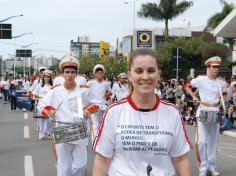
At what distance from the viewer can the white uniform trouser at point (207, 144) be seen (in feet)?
30.2

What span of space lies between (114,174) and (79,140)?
3.28m

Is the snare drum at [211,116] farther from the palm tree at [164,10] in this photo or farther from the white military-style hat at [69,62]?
the palm tree at [164,10]

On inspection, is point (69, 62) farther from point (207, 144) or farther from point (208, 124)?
point (207, 144)

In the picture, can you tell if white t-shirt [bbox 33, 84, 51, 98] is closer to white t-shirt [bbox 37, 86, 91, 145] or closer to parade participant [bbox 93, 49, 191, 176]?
white t-shirt [bbox 37, 86, 91, 145]

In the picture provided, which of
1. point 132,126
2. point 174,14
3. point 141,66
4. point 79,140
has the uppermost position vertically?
point 174,14

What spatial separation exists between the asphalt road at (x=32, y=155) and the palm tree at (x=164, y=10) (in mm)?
40602

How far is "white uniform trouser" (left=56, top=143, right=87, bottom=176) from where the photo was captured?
23.2 ft

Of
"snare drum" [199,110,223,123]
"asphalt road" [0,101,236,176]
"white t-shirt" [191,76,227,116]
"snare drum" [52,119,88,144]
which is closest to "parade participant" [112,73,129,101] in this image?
"asphalt road" [0,101,236,176]

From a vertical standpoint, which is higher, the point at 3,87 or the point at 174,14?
the point at 174,14

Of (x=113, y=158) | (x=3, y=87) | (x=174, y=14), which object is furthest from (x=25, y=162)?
(x=174, y=14)

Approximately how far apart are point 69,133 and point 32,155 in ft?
17.1

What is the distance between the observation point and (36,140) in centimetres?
1472

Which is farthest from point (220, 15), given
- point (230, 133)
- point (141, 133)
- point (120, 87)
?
point (141, 133)

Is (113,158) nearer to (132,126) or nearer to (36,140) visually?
(132,126)
